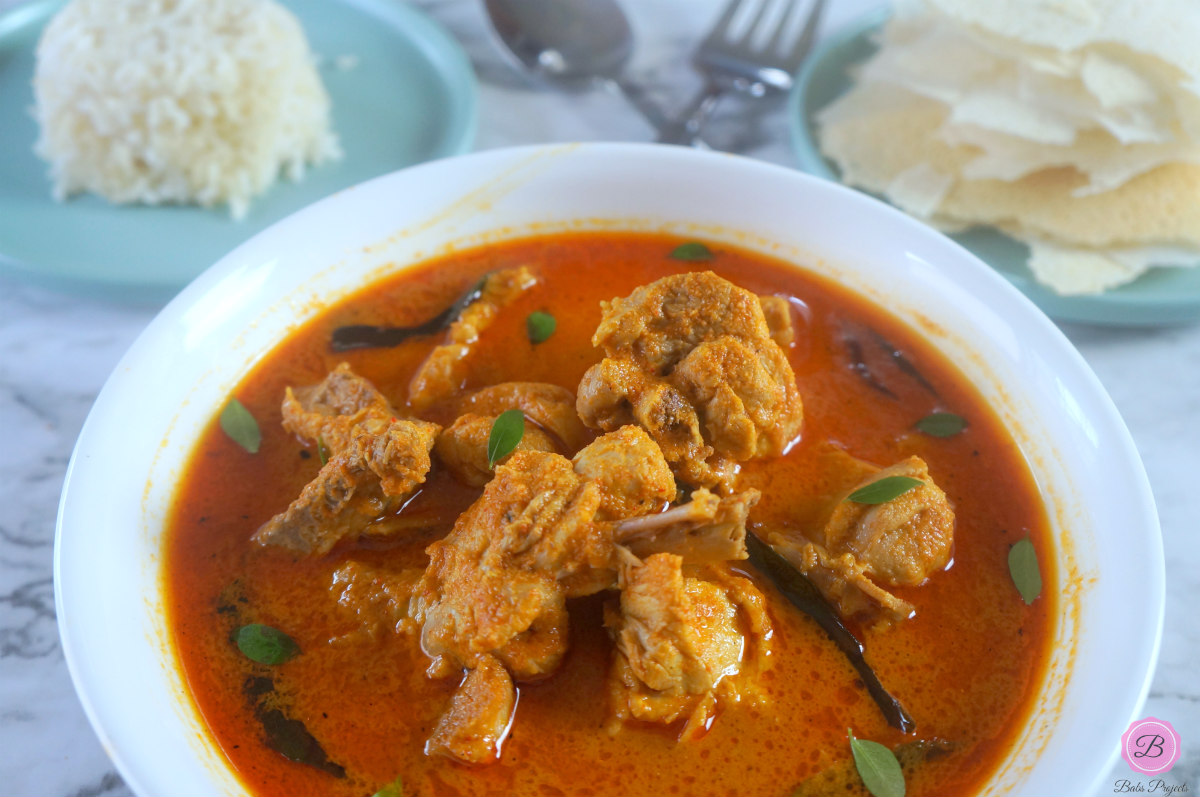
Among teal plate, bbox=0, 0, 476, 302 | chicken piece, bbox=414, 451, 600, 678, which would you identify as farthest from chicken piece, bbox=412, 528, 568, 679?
teal plate, bbox=0, 0, 476, 302

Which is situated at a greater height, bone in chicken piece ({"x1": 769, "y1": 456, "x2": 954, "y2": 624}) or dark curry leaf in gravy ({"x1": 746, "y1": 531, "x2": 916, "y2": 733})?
bone in chicken piece ({"x1": 769, "y1": 456, "x2": 954, "y2": 624})

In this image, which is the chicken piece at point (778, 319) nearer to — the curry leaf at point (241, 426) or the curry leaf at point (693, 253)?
the curry leaf at point (693, 253)

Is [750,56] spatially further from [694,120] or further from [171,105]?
[171,105]

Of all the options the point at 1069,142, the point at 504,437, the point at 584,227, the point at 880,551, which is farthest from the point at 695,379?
the point at 1069,142

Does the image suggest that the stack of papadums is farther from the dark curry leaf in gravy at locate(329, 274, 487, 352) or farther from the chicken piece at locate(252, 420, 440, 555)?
the chicken piece at locate(252, 420, 440, 555)

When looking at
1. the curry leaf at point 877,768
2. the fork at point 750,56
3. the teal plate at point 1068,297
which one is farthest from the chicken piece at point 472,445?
the fork at point 750,56

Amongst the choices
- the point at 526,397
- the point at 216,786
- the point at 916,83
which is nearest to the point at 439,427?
the point at 526,397
